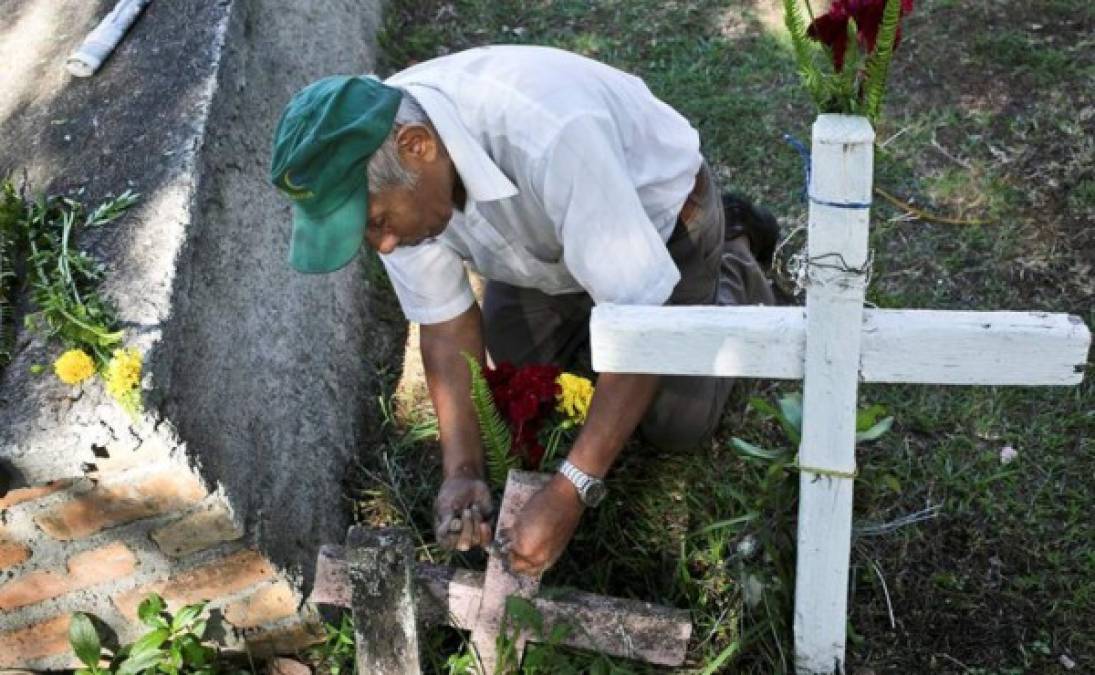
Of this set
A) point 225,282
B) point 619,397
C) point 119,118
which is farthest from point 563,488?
point 119,118

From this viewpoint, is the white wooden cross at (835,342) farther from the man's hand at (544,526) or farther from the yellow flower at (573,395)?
the yellow flower at (573,395)

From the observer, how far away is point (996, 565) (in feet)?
7.94

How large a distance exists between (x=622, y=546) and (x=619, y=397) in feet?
1.75

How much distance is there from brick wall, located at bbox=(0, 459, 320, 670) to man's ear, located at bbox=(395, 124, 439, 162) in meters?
0.73

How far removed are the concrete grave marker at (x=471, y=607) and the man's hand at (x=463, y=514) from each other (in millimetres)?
125

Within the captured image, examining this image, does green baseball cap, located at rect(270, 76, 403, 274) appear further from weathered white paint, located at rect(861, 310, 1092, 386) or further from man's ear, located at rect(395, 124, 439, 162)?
weathered white paint, located at rect(861, 310, 1092, 386)

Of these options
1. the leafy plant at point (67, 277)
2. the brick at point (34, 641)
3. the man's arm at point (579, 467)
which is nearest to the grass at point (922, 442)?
the man's arm at point (579, 467)

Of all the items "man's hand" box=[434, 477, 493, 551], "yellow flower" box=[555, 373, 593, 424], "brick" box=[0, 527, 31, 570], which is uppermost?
"brick" box=[0, 527, 31, 570]

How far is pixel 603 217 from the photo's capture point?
6.33 feet

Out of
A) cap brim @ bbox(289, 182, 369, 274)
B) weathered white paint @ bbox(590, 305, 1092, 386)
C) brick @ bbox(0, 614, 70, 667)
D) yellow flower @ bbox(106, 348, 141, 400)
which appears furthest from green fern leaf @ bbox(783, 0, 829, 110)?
brick @ bbox(0, 614, 70, 667)

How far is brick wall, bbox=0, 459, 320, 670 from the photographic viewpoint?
2.08 m

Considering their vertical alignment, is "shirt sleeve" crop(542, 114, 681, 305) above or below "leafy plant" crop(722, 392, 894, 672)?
above

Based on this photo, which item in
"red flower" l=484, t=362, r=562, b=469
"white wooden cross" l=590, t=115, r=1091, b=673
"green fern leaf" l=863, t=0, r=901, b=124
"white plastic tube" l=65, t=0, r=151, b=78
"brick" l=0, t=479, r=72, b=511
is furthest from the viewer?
"white plastic tube" l=65, t=0, r=151, b=78

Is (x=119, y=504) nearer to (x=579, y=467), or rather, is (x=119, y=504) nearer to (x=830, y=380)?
(x=579, y=467)
